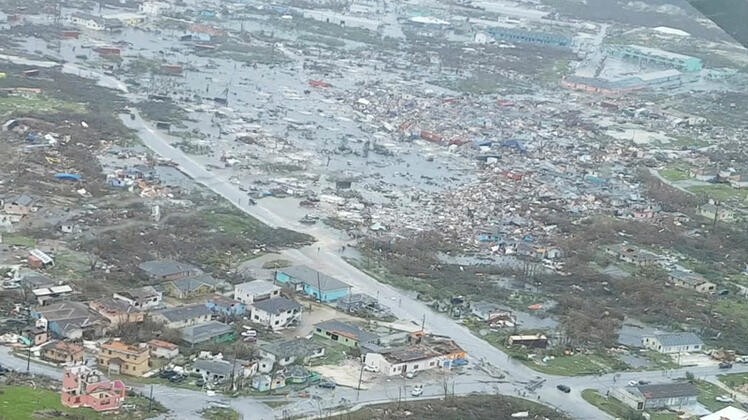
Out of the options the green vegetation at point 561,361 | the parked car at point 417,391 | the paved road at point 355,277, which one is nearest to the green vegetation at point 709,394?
the green vegetation at point 561,361

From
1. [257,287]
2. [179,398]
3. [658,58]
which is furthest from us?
[658,58]

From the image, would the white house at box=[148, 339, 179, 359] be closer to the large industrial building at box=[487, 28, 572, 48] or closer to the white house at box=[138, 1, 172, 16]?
the white house at box=[138, 1, 172, 16]

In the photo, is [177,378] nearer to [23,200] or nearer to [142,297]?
[142,297]

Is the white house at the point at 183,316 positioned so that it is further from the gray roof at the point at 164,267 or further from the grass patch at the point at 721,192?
the grass patch at the point at 721,192

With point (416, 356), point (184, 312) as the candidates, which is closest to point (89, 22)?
point (184, 312)

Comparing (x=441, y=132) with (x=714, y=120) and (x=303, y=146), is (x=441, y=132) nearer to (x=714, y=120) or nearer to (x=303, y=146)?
(x=303, y=146)

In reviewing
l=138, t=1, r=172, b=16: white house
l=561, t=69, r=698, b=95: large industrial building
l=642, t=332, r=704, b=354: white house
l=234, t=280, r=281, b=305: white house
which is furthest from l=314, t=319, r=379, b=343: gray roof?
l=138, t=1, r=172, b=16: white house
